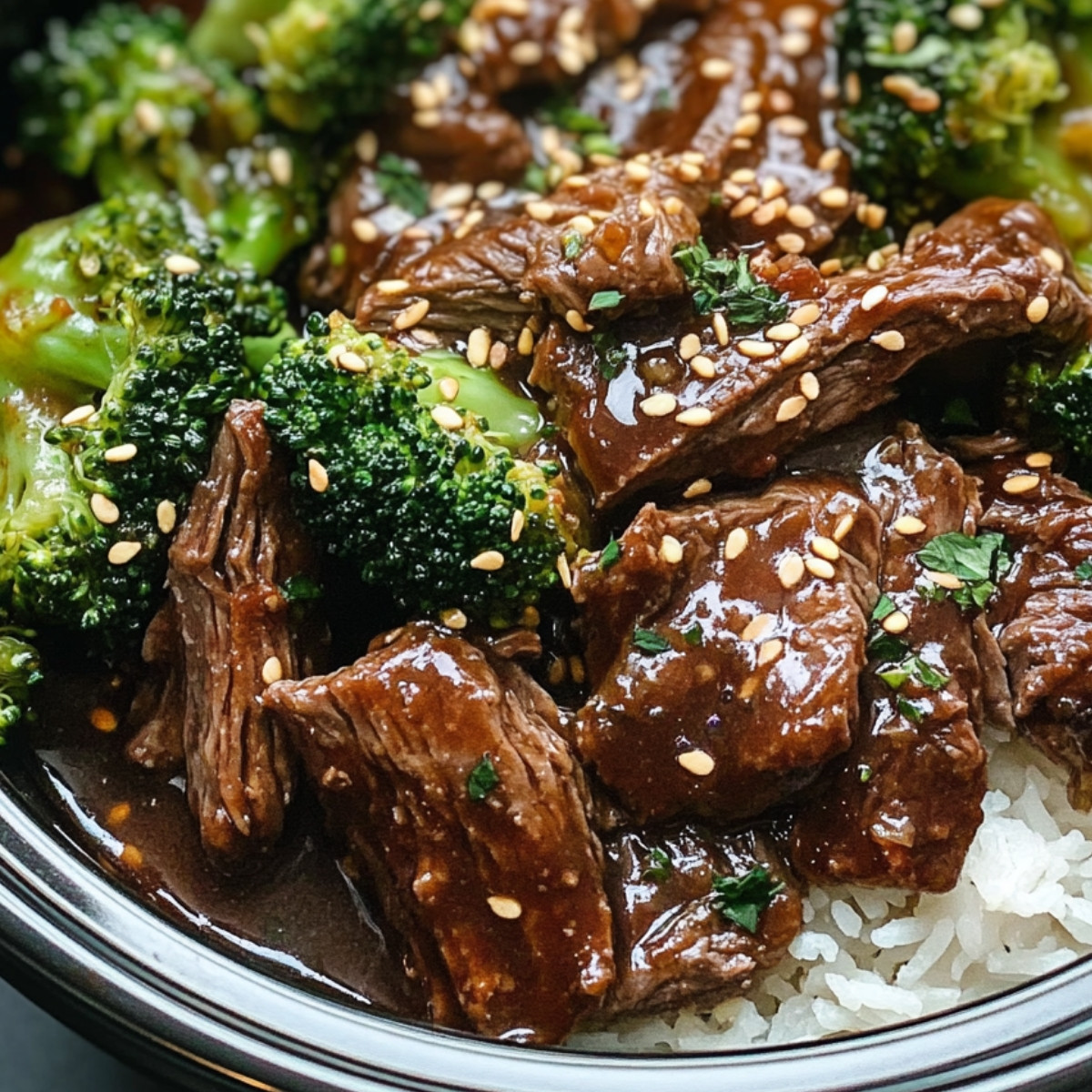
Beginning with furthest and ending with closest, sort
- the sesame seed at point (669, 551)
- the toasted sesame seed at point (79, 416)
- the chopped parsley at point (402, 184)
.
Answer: the chopped parsley at point (402, 184)
the toasted sesame seed at point (79, 416)
the sesame seed at point (669, 551)

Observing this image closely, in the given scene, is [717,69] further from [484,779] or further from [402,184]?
[484,779]

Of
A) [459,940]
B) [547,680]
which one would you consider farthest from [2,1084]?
[547,680]

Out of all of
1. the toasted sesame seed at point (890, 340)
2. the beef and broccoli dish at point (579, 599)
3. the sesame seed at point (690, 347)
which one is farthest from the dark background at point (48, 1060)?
the toasted sesame seed at point (890, 340)

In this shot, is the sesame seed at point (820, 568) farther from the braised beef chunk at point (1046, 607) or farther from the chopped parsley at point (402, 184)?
the chopped parsley at point (402, 184)

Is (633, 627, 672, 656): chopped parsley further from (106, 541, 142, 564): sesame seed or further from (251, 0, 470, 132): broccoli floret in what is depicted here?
(251, 0, 470, 132): broccoli floret

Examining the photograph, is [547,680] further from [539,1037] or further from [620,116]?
[620,116]

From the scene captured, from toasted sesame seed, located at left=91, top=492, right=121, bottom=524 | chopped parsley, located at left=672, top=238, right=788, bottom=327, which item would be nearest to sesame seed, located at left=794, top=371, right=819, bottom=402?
chopped parsley, located at left=672, top=238, right=788, bottom=327
